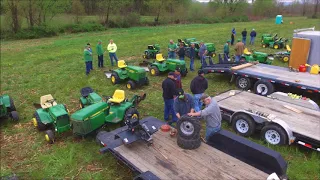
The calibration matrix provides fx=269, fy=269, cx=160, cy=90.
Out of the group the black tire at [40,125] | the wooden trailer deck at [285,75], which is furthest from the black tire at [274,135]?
the black tire at [40,125]

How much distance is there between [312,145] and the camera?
6293 millimetres

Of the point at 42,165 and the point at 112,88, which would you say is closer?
the point at 42,165

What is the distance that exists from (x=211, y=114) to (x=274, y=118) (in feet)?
6.65

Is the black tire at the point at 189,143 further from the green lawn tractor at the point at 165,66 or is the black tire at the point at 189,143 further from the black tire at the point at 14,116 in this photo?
the green lawn tractor at the point at 165,66

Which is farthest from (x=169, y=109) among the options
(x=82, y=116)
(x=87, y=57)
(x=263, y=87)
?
(x=87, y=57)

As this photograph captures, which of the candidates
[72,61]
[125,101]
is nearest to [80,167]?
[125,101]

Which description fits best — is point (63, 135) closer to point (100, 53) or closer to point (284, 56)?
point (100, 53)

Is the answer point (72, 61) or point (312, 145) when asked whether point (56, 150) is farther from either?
point (72, 61)

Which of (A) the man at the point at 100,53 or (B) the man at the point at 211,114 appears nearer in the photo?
(B) the man at the point at 211,114

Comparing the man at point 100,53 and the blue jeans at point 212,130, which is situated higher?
the man at point 100,53

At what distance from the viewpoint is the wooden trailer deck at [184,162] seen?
4.93 m

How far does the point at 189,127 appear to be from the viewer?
568 cm

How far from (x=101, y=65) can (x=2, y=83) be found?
4.84 meters

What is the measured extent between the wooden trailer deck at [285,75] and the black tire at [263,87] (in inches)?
13.2
